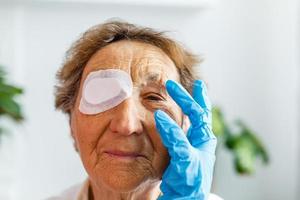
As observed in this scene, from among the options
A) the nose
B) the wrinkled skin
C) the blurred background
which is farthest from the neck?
the blurred background

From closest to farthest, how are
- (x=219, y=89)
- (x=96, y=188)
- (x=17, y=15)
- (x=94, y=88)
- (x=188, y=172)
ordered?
(x=188, y=172), (x=94, y=88), (x=96, y=188), (x=17, y=15), (x=219, y=89)

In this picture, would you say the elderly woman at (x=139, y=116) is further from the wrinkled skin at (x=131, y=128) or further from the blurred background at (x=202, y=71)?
the blurred background at (x=202, y=71)

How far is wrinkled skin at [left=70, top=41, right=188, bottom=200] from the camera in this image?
1.06 meters

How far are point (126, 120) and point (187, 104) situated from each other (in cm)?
12

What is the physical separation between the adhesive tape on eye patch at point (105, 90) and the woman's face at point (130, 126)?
10 millimetres

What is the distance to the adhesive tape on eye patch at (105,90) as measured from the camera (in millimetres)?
1083

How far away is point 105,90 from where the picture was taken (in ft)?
3.61

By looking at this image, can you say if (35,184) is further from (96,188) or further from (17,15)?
(96,188)

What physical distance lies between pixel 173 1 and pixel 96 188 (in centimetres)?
167

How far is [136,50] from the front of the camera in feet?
3.68

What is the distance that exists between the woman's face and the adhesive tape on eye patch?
1 centimetres

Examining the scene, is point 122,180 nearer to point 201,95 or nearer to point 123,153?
point 123,153

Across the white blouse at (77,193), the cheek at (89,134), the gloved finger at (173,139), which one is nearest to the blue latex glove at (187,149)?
the gloved finger at (173,139)

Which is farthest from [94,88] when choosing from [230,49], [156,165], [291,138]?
[291,138]
